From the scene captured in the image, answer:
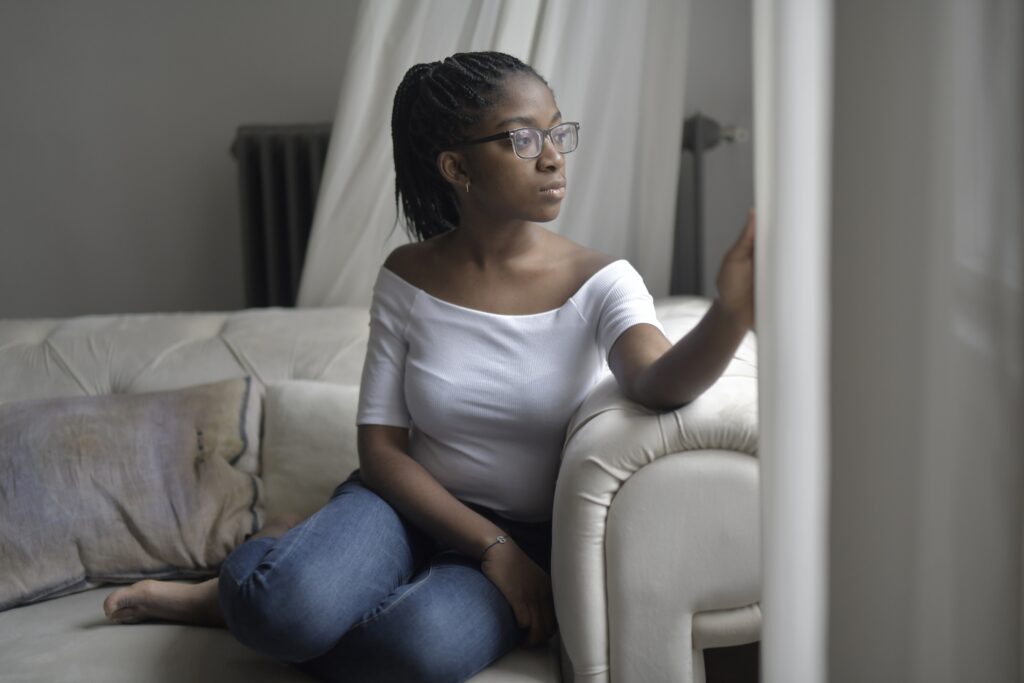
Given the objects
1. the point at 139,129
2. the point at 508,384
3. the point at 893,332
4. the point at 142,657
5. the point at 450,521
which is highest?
the point at 139,129

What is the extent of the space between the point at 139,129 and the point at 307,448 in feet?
4.00

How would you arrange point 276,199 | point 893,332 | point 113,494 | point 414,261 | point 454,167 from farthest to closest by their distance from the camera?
point 276,199, point 113,494, point 414,261, point 454,167, point 893,332

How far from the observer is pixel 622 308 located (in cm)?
97

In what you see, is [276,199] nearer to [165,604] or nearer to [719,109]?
[719,109]

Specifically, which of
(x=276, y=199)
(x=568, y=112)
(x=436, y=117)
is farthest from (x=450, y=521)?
(x=276, y=199)

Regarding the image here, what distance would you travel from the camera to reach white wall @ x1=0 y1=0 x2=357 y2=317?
2174 millimetres

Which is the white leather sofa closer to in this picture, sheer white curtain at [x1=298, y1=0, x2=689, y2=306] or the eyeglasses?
the eyeglasses

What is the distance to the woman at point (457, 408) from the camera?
0.88 metres

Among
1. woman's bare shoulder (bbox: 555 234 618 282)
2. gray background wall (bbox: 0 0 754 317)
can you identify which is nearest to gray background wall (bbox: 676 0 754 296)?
woman's bare shoulder (bbox: 555 234 618 282)

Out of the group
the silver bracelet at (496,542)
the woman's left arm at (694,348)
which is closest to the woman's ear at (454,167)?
the woman's left arm at (694,348)

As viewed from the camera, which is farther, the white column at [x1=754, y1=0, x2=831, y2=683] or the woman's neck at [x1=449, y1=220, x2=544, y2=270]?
the woman's neck at [x1=449, y1=220, x2=544, y2=270]

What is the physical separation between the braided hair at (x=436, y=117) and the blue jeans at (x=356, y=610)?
1.16 ft

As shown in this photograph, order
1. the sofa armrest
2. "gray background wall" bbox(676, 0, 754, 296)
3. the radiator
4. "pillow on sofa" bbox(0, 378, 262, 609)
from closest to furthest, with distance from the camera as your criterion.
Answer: the sofa armrest
"pillow on sofa" bbox(0, 378, 262, 609)
"gray background wall" bbox(676, 0, 754, 296)
the radiator

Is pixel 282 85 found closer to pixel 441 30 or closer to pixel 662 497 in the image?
pixel 441 30
